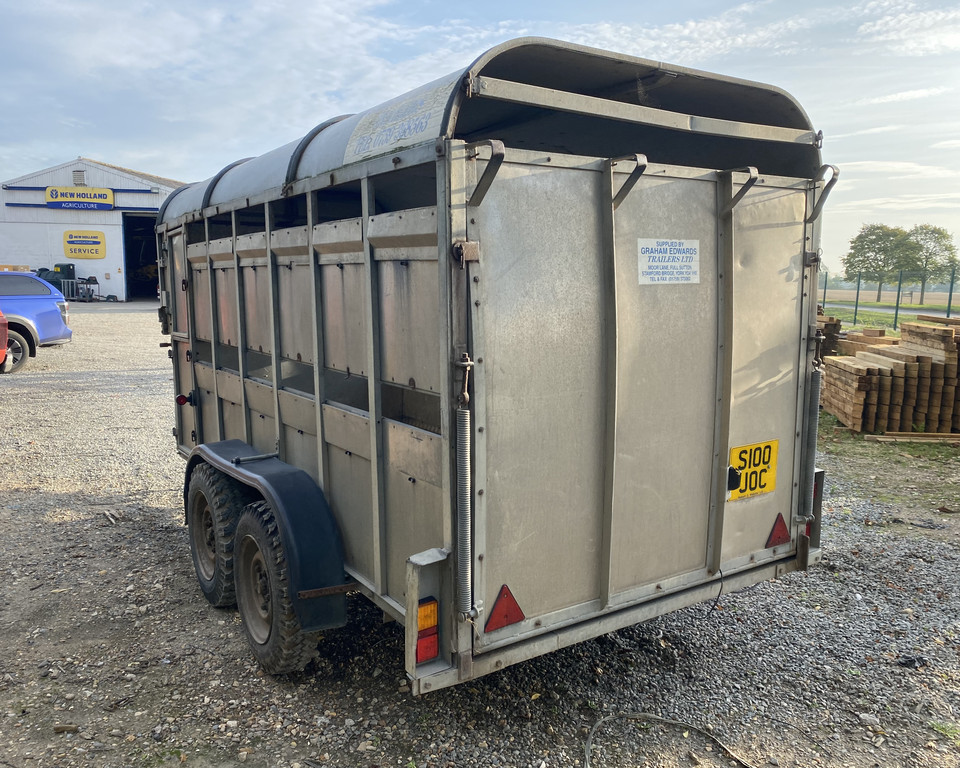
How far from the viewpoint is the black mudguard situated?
352 cm

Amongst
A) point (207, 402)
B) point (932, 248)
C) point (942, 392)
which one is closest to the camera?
point (207, 402)

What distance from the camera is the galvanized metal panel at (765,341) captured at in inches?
138

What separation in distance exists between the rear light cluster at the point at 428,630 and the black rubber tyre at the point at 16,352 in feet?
48.5

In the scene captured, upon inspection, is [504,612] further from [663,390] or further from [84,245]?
[84,245]

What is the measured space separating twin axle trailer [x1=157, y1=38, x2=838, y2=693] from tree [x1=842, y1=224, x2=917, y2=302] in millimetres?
34916

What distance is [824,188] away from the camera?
144 inches

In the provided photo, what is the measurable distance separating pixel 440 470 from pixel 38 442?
8.21 m

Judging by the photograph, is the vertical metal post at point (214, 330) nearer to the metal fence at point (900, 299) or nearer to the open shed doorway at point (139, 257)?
the metal fence at point (900, 299)

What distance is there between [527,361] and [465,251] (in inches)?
20.9

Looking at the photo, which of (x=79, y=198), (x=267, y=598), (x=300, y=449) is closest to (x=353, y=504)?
(x=300, y=449)

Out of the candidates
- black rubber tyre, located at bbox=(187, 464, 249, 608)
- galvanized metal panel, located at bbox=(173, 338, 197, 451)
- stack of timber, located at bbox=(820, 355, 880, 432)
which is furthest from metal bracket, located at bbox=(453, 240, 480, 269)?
stack of timber, located at bbox=(820, 355, 880, 432)

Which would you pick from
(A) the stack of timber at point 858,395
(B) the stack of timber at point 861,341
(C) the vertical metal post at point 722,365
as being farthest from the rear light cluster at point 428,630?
(B) the stack of timber at point 861,341

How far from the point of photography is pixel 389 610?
325cm

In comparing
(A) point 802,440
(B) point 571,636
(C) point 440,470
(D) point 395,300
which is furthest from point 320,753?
(A) point 802,440
